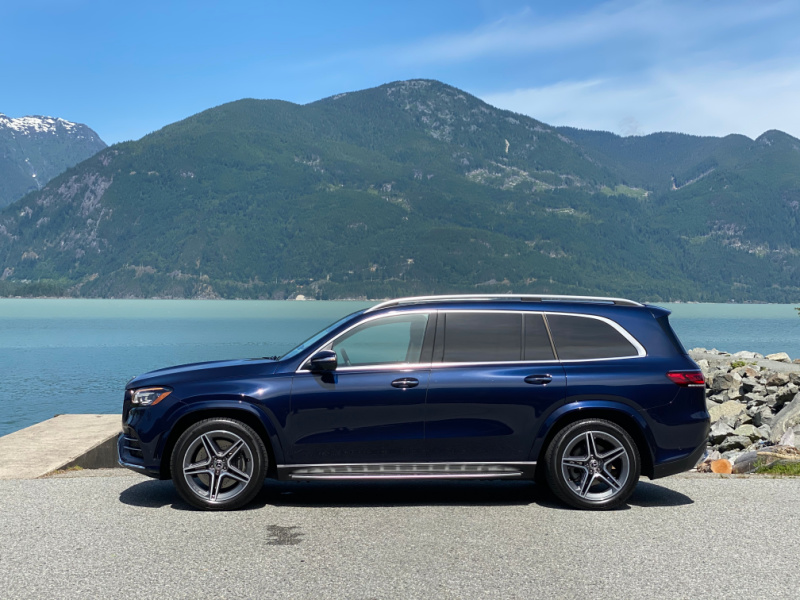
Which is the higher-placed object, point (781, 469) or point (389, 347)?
point (389, 347)

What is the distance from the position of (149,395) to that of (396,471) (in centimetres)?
219

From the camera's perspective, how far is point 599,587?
529 centimetres

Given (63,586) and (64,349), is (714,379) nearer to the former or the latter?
(63,586)

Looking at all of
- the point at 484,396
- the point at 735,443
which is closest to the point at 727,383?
the point at 735,443

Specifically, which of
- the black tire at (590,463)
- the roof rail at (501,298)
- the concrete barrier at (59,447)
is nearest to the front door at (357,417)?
the roof rail at (501,298)

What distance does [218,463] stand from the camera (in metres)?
7.36

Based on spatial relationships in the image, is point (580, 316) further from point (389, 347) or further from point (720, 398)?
point (720, 398)

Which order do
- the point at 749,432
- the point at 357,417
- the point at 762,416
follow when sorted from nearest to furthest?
the point at 357,417, the point at 749,432, the point at 762,416

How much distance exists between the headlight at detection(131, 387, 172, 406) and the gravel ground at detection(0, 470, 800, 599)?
2.96 feet

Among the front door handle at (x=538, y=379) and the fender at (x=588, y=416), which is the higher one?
the front door handle at (x=538, y=379)

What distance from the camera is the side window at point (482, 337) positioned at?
7.54 meters

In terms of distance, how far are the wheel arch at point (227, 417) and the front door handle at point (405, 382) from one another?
3.57 feet

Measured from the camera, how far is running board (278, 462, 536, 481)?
7.30m

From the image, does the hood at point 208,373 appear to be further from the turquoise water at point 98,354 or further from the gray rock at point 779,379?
the turquoise water at point 98,354
